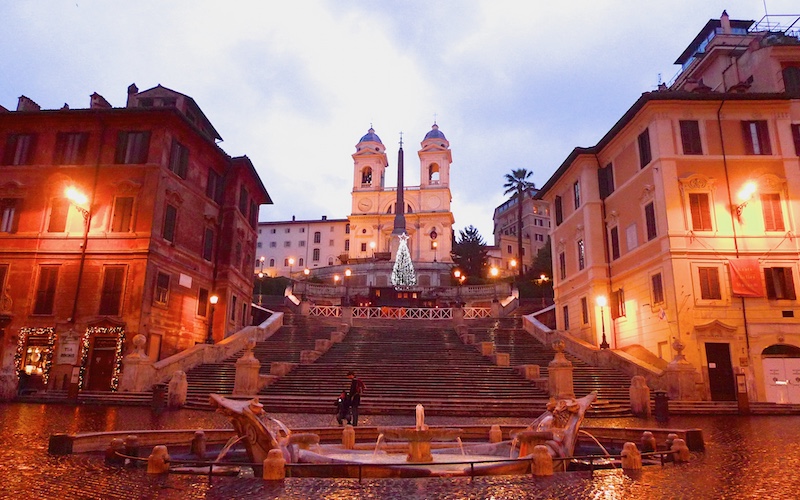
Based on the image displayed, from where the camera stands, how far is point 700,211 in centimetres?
Result: 2453

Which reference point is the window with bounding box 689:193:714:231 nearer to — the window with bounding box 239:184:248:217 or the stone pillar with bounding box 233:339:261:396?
the stone pillar with bounding box 233:339:261:396

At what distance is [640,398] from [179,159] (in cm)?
2442

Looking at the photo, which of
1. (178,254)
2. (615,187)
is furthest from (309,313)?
(615,187)

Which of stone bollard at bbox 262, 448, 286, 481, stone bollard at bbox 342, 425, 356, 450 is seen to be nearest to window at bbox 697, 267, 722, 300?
stone bollard at bbox 342, 425, 356, 450

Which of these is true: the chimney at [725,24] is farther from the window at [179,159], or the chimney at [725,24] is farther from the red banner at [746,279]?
the window at [179,159]

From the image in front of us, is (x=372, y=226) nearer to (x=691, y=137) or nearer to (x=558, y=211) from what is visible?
(x=558, y=211)

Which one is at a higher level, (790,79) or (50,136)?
(790,79)

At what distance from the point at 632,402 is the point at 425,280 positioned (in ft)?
188

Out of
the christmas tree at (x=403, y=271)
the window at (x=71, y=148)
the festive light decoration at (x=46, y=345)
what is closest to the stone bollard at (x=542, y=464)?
the festive light decoration at (x=46, y=345)

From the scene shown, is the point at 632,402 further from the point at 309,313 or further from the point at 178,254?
the point at 309,313

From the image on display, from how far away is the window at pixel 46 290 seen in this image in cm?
2581

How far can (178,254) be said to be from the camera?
93.8 feet

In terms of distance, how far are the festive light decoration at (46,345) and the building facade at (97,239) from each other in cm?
5

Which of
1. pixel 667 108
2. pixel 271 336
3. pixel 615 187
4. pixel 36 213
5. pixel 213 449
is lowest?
pixel 213 449
